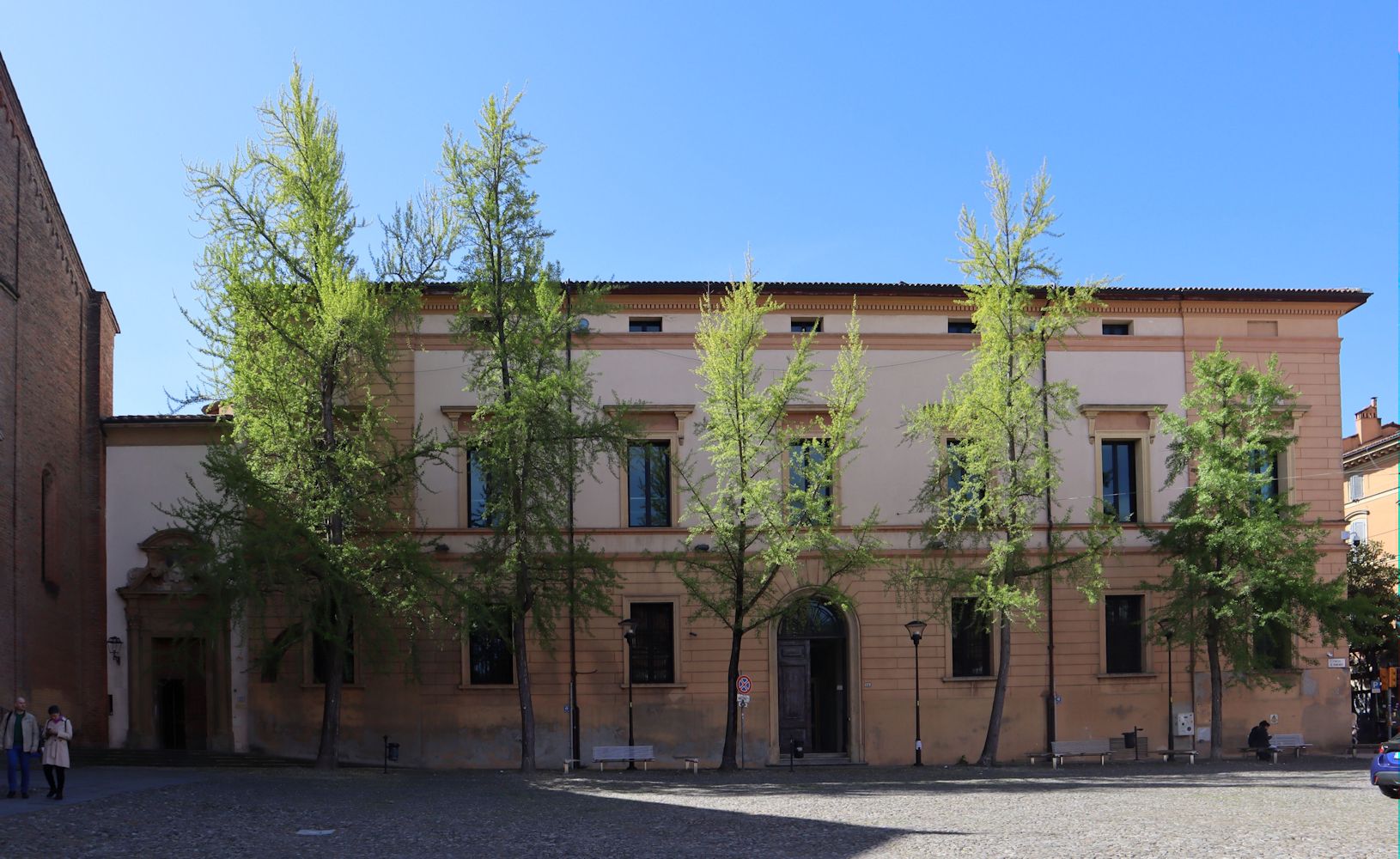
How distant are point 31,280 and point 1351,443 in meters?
52.6

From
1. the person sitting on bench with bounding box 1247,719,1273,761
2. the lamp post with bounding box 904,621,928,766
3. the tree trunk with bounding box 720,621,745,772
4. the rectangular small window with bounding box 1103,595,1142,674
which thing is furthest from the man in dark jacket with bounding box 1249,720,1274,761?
the tree trunk with bounding box 720,621,745,772

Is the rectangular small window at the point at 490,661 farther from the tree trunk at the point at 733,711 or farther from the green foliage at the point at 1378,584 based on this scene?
the green foliage at the point at 1378,584

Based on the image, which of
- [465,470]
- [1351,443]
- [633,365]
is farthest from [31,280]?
[1351,443]

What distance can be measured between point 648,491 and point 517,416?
582cm

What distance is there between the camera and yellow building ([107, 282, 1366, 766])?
1277 inches

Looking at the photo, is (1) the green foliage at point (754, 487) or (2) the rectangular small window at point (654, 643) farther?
(2) the rectangular small window at point (654, 643)

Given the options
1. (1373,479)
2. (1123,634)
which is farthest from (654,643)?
(1373,479)

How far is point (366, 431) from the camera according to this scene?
2877 cm

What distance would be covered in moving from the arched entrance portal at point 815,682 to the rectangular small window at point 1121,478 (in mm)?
7519

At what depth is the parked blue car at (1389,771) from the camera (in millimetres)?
21781

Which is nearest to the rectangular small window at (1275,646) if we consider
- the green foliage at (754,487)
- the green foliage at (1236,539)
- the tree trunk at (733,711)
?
the green foliage at (1236,539)

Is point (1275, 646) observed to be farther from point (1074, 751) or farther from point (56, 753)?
point (56, 753)

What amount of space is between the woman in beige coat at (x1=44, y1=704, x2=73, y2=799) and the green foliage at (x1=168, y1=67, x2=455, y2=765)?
5.70m

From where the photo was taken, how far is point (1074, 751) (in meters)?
32.2
